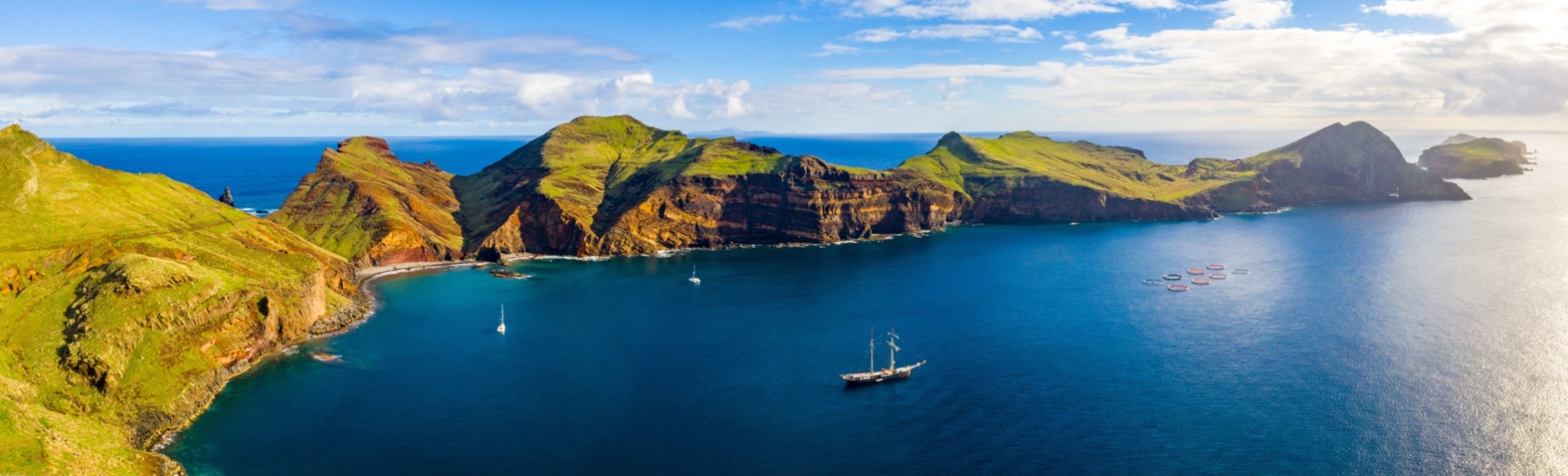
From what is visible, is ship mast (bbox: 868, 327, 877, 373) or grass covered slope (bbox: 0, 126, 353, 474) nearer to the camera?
grass covered slope (bbox: 0, 126, 353, 474)

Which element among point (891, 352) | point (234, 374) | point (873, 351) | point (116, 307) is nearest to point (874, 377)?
point (891, 352)

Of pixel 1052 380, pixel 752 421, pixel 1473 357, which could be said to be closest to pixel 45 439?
pixel 752 421

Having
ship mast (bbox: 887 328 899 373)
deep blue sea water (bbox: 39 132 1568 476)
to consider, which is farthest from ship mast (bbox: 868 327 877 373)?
deep blue sea water (bbox: 39 132 1568 476)

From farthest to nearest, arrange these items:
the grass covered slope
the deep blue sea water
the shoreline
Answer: the shoreline → the grass covered slope → the deep blue sea water

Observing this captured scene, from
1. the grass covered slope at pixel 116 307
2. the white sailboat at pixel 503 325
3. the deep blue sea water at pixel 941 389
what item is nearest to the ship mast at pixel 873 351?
the deep blue sea water at pixel 941 389

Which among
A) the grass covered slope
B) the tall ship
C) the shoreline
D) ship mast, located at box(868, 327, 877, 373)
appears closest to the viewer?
the grass covered slope

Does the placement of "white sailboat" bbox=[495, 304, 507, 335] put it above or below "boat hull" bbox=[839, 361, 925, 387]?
above

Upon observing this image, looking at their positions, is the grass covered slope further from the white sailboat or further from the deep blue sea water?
the white sailboat
